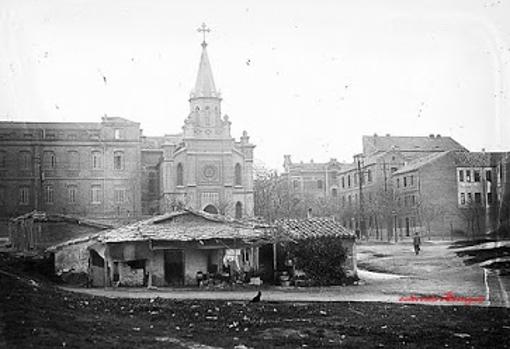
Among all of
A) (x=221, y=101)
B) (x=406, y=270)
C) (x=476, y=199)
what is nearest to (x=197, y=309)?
(x=406, y=270)

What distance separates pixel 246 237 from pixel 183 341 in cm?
1475

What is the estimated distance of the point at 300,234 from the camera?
28.4 meters

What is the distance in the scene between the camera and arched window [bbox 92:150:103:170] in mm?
67375

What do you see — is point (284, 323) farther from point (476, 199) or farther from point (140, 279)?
point (476, 199)

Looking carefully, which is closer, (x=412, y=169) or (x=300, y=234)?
(x=300, y=234)

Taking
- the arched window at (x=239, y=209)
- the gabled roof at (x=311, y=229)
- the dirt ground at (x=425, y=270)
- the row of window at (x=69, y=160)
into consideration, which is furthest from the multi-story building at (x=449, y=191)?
the gabled roof at (x=311, y=229)

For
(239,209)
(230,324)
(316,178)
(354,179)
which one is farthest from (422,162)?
(230,324)

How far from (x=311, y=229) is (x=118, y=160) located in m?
43.4

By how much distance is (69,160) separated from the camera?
66688 millimetres

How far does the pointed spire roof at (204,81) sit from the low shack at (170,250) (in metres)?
44.1

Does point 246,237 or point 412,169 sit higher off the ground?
Result: point 412,169

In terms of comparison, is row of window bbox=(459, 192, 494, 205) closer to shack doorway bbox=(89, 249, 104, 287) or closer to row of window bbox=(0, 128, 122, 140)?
row of window bbox=(0, 128, 122, 140)

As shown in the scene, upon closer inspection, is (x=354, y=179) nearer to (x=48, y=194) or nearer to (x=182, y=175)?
(x=182, y=175)
